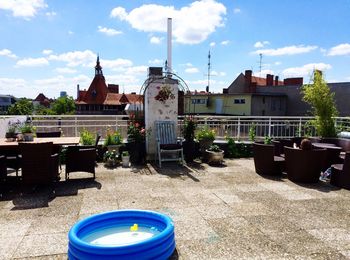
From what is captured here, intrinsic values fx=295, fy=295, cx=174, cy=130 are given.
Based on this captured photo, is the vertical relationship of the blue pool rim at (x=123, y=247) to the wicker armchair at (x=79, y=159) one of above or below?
below

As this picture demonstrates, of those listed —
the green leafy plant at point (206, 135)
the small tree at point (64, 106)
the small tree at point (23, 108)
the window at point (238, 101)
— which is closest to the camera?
the green leafy plant at point (206, 135)

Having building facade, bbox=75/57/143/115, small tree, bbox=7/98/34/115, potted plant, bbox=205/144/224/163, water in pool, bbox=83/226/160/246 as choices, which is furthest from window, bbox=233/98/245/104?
water in pool, bbox=83/226/160/246

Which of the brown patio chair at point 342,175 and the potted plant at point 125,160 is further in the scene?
the potted plant at point 125,160

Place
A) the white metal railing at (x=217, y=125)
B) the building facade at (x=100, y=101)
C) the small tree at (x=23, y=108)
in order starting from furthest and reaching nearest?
1. the building facade at (x=100, y=101)
2. the small tree at (x=23, y=108)
3. the white metal railing at (x=217, y=125)

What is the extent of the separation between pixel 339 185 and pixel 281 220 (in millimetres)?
2356

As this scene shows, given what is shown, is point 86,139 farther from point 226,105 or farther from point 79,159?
point 226,105

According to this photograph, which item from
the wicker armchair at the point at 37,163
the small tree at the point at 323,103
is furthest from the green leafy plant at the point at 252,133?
the wicker armchair at the point at 37,163

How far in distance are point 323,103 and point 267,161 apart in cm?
348

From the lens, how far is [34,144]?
471 cm

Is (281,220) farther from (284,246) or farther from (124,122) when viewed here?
(124,122)

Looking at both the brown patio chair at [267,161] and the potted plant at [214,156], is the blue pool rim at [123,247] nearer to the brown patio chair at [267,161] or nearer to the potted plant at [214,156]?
the brown patio chair at [267,161]

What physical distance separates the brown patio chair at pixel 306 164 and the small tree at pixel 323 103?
3149mm

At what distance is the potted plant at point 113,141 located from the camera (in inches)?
291

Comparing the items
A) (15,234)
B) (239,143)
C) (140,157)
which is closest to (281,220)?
(15,234)
